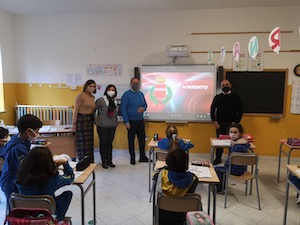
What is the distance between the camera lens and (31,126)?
2.12 metres

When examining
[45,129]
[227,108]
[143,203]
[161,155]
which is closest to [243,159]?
[161,155]

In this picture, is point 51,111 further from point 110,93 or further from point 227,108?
point 227,108

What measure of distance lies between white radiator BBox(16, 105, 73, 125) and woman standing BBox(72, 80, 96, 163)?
104 centimetres

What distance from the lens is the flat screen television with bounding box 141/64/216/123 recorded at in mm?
4992

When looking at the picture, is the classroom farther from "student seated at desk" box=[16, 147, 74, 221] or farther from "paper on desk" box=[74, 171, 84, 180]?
"student seated at desk" box=[16, 147, 74, 221]

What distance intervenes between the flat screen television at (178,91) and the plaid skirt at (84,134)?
131 cm

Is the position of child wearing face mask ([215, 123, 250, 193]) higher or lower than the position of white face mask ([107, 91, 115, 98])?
lower

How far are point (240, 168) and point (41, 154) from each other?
92.9 inches

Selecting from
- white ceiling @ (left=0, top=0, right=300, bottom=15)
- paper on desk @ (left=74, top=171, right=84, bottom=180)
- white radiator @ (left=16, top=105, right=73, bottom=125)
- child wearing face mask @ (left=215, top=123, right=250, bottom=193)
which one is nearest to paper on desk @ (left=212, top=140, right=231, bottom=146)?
child wearing face mask @ (left=215, top=123, right=250, bottom=193)

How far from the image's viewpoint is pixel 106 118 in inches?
171

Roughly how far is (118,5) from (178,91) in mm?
1999

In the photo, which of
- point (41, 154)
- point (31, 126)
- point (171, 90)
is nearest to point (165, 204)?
point (41, 154)

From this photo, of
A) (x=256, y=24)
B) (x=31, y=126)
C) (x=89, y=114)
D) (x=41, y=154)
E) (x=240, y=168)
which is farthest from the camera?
(x=256, y=24)

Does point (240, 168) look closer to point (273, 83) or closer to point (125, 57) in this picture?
point (273, 83)
